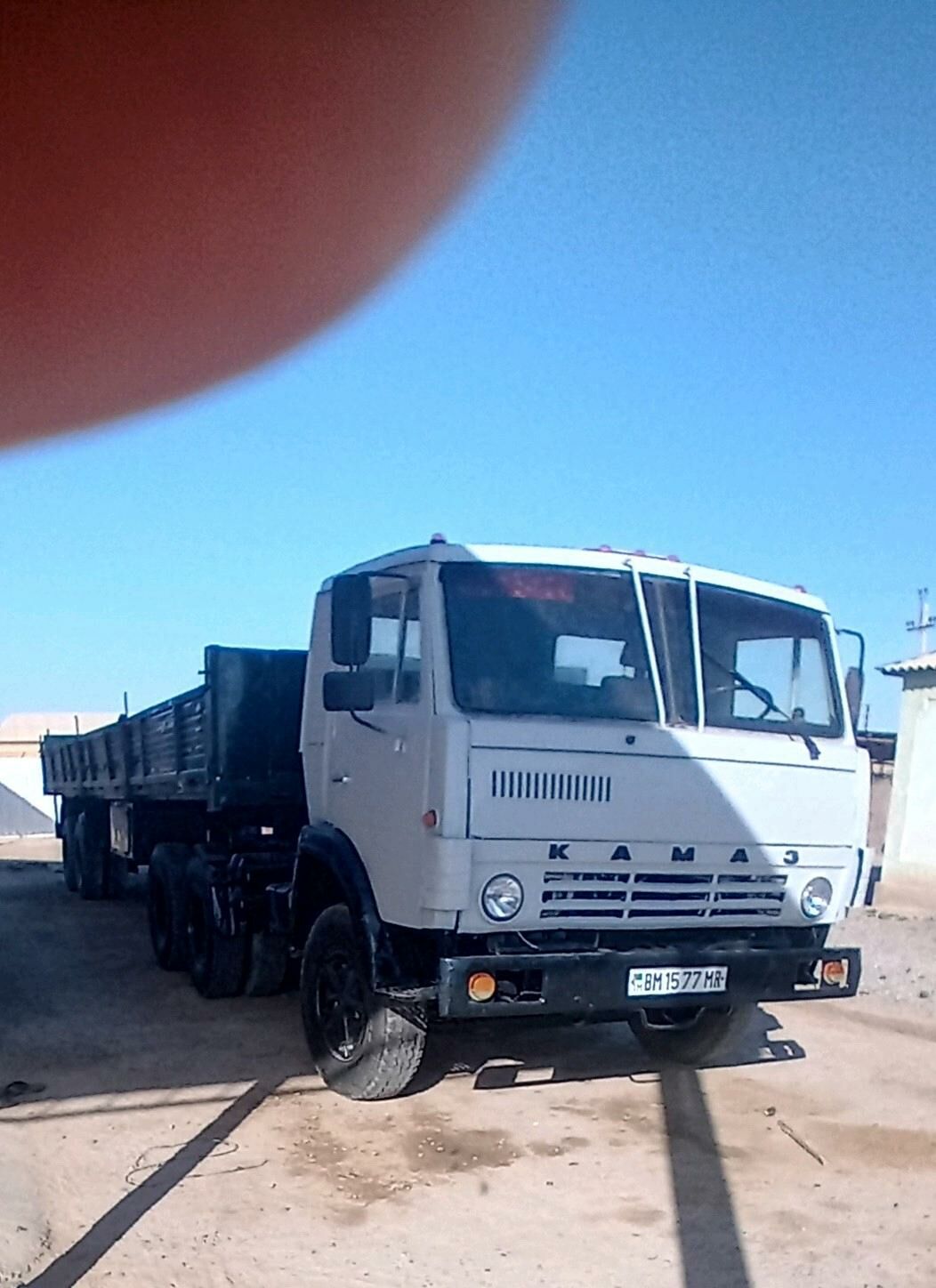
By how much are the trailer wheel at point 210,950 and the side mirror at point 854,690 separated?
4069mm

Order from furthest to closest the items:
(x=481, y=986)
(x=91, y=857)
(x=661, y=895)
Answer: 1. (x=91, y=857)
2. (x=661, y=895)
3. (x=481, y=986)

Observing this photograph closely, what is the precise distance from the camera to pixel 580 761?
5.25 metres

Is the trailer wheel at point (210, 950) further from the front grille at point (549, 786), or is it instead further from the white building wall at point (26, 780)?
the white building wall at point (26, 780)

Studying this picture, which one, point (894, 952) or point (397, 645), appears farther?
point (894, 952)

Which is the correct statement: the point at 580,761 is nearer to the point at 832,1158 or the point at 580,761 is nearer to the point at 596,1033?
the point at 832,1158

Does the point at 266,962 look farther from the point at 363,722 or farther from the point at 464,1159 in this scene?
the point at 464,1159

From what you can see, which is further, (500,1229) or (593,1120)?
(593,1120)

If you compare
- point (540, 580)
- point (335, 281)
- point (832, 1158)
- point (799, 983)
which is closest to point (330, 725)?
point (540, 580)

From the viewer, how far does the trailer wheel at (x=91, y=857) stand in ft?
42.5

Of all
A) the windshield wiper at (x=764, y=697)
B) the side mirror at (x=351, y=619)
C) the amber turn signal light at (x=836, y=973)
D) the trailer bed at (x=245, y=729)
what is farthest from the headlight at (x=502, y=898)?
the trailer bed at (x=245, y=729)

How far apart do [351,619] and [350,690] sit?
40cm

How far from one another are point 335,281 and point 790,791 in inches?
126

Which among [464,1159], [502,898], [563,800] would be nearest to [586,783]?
[563,800]

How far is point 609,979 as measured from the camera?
17.0 feet
